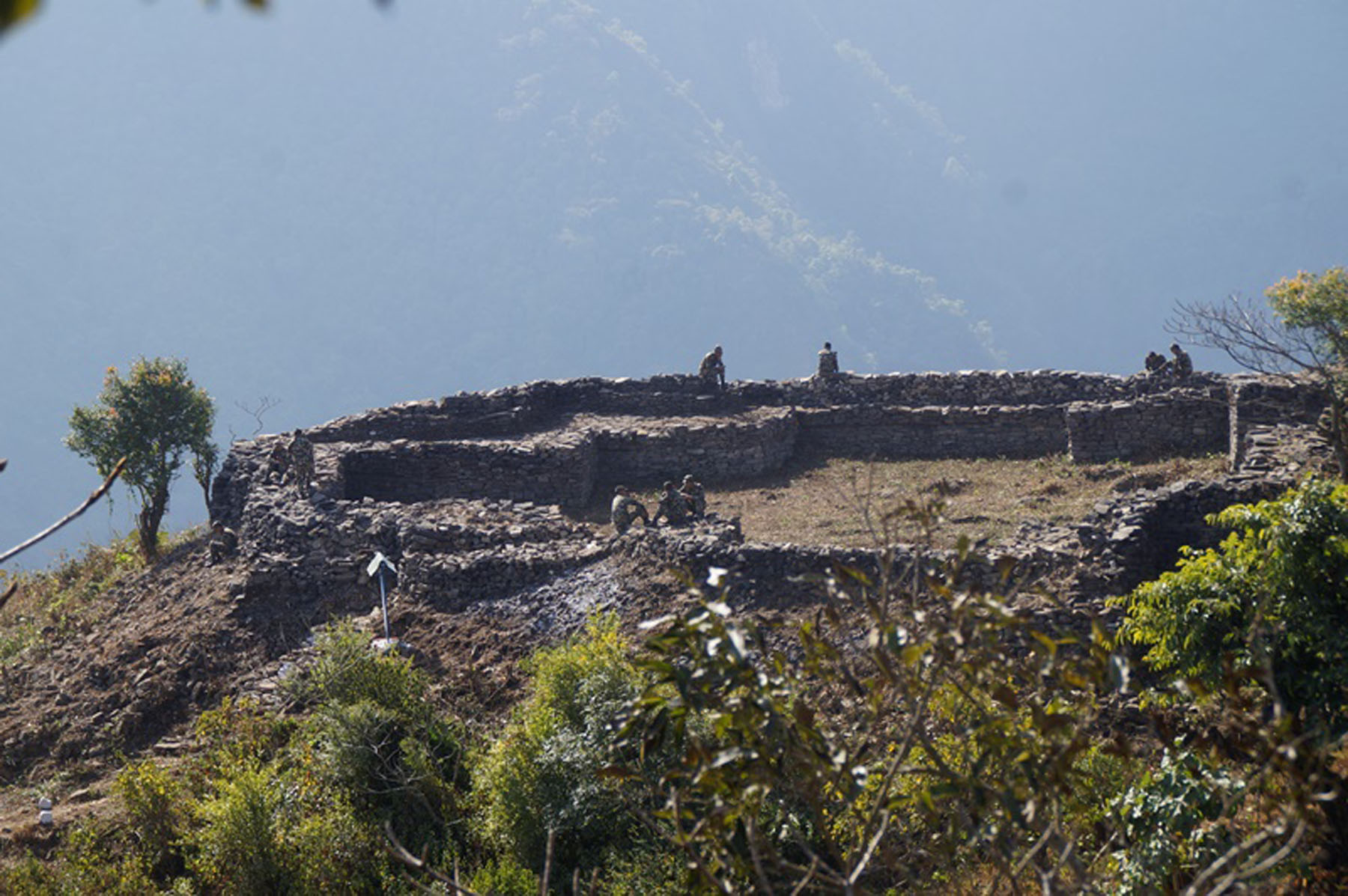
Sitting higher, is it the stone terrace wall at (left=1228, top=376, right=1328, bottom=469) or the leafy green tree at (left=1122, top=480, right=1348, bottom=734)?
the stone terrace wall at (left=1228, top=376, right=1328, bottom=469)

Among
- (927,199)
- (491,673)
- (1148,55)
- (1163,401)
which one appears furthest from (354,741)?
(1148,55)

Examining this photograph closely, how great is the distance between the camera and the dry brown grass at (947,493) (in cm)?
1797

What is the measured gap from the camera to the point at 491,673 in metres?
14.6

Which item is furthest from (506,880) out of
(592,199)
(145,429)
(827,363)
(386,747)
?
(592,199)

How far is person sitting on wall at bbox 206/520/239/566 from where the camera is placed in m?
19.8

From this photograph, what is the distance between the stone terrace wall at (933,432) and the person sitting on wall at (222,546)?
33.7 ft

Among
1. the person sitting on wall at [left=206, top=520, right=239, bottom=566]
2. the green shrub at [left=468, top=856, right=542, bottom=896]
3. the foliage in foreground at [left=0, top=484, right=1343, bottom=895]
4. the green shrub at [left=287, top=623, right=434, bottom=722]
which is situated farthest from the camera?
the person sitting on wall at [left=206, top=520, right=239, bottom=566]

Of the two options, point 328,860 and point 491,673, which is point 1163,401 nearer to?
point 491,673

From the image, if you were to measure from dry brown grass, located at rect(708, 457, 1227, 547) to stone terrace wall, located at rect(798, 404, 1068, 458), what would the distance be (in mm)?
483

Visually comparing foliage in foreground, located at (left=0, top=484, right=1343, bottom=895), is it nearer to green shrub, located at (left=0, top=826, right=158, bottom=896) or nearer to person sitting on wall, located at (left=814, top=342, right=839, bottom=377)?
green shrub, located at (left=0, top=826, right=158, bottom=896)

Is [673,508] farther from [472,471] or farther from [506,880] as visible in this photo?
[506,880]

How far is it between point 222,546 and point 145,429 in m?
4.45

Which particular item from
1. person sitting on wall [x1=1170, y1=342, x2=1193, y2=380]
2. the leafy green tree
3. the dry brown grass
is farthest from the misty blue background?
the leafy green tree

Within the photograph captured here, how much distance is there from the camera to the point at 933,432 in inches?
930
